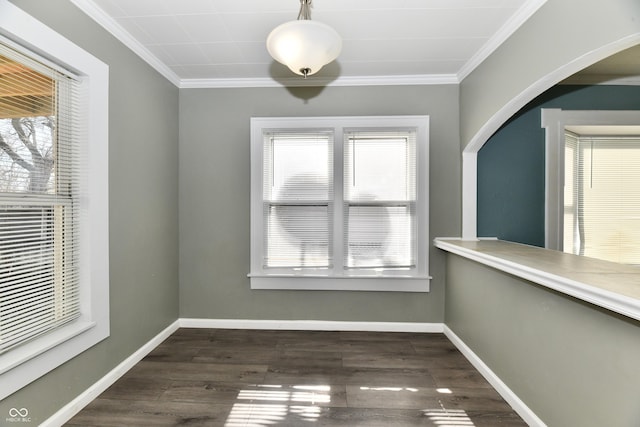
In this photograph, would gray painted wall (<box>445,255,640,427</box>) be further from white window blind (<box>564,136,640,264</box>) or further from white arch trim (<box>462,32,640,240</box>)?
white window blind (<box>564,136,640,264</box>)

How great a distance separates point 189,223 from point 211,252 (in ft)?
1.19

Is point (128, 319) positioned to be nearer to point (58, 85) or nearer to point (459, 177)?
point (58, 85)

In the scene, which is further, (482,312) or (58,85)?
(482,312)

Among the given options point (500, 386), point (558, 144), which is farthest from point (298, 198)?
point (558, 144)

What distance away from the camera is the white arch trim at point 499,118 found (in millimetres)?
1452

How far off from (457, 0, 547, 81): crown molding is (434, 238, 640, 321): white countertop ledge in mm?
1486

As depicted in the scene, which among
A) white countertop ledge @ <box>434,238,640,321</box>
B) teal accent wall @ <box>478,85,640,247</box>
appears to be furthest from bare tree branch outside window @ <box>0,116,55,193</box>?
teal accent wall @ <box>478,85,640,247</box>

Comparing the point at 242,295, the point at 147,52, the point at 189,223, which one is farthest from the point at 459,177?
the point at 147,52

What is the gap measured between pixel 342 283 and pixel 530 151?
2114 mm

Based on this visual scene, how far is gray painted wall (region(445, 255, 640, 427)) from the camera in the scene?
49.0 inches

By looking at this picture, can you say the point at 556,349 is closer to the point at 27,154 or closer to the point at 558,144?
the point at 558,144

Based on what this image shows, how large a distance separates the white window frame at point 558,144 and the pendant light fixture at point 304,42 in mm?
2266

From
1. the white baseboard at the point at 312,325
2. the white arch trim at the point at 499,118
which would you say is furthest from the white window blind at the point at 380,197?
the white baseboard at the point at 312,325

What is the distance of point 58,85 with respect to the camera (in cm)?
178
